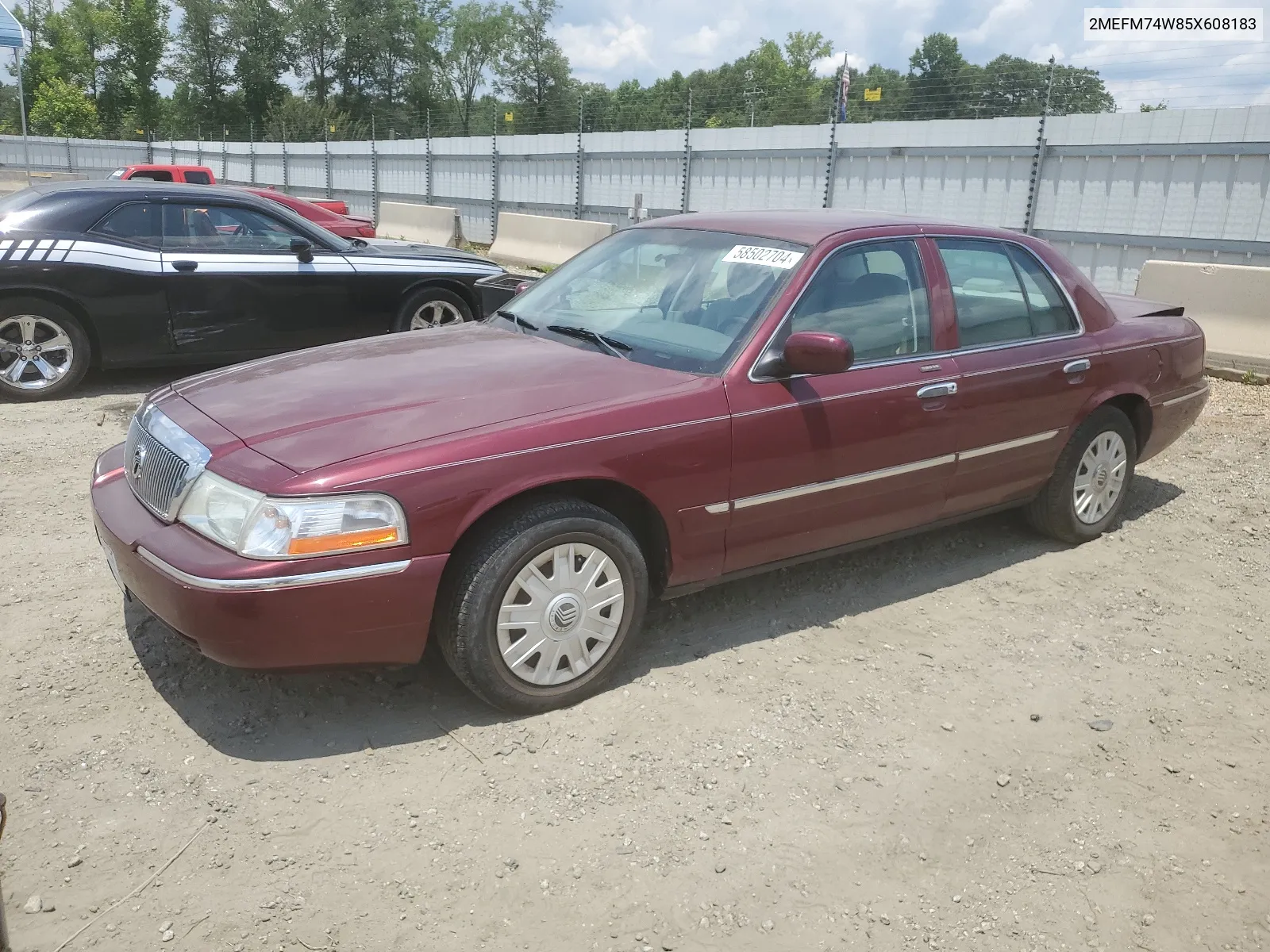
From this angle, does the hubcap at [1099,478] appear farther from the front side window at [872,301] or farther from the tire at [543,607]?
the tire at [543,607]

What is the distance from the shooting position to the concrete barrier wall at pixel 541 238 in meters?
15.2

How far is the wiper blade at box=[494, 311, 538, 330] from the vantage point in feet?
14.5

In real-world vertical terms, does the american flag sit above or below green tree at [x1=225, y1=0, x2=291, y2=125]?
below

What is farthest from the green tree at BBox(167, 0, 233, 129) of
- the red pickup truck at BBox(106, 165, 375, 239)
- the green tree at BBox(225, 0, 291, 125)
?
the red pickup truck at BBox(106, 165, 375, 239)

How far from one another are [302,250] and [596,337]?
468cm

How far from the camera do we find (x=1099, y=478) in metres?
5.27

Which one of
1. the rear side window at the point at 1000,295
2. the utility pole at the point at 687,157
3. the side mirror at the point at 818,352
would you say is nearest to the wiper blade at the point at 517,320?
the side mirror at the point at 818,352

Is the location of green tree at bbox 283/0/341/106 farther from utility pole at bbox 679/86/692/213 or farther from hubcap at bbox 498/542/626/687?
hubcap at bbox 498/542/626/687

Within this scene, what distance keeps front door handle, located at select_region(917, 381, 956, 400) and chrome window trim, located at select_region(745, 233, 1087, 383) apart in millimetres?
124

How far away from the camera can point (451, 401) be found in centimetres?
347

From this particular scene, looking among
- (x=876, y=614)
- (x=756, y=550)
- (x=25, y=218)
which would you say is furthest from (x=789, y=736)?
(x=25, y=218)

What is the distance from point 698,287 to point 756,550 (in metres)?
1.09

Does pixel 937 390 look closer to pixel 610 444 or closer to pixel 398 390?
pixel 610 444

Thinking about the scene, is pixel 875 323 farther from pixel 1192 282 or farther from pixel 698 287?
pixel 1192 282
